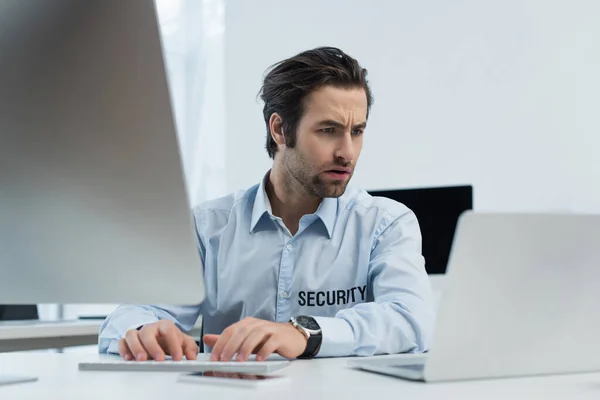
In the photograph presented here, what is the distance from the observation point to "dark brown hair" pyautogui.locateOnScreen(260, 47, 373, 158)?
2.00 m

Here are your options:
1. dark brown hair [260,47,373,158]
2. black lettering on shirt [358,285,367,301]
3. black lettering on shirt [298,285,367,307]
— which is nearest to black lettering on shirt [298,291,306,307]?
black lettering on shirt [298,285,367,307]

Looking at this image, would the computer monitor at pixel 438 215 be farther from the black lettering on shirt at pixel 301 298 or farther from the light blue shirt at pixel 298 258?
A: the black lettering on shirt at pixel 301 298

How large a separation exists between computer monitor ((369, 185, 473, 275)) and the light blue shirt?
106cm

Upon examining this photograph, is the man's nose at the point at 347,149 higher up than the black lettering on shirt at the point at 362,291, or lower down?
higher up

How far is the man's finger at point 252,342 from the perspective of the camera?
107 centimetres

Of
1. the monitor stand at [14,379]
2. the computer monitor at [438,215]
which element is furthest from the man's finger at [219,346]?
the computer monitor at [438,215]

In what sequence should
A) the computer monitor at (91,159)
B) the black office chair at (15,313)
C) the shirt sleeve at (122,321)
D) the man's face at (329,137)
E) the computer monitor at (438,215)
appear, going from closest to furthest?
the computer monitor at (91,159) → the shirt sleeve at (122,321) → the man's face at (329,137) → the computer monitor at (438,215) → the black office chair at (15,313)

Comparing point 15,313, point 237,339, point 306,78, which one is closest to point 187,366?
point 237,339

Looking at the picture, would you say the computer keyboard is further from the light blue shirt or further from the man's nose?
the man's nose

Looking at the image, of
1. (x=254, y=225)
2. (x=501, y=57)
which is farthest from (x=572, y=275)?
(x=501, y=57)

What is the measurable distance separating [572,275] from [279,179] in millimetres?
1203

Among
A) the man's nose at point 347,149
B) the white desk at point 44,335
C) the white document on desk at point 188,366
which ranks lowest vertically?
the white desk at point 44,335

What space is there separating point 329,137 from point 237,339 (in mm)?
968

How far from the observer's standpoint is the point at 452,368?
0.83m
